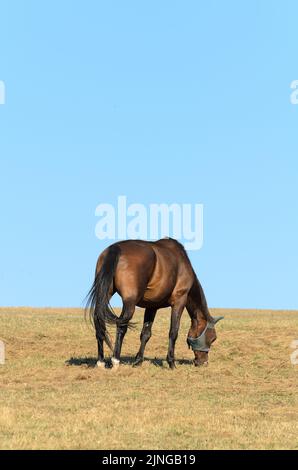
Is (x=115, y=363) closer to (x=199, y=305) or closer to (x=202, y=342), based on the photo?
(x=202, y=342)

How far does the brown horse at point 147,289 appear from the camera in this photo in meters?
16.6

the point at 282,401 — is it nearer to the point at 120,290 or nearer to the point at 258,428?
the point at 258,428

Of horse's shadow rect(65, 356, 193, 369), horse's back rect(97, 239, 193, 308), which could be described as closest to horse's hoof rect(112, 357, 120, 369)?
horse's shadow rect(65, 356, 193, 369)

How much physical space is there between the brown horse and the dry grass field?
0.76 meters

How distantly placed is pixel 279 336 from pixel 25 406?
1404 cm

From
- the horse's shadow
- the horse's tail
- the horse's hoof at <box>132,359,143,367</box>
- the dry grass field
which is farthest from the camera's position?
the horse's shadow

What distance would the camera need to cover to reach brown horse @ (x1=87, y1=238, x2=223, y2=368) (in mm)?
16562

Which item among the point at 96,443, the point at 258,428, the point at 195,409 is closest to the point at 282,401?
the point at 195,409

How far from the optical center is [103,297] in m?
16.4

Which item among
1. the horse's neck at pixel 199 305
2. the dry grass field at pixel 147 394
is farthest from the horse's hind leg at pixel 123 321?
the horse's neck at pixel 199 305

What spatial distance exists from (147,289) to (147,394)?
4351 mm

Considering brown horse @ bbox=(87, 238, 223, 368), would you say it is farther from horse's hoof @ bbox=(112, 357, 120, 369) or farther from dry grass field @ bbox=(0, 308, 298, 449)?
dry grass field @ bbox=(0, 308, 298, 449)

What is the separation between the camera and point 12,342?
71.3ft

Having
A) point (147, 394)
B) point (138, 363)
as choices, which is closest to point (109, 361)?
point (138, 363)
